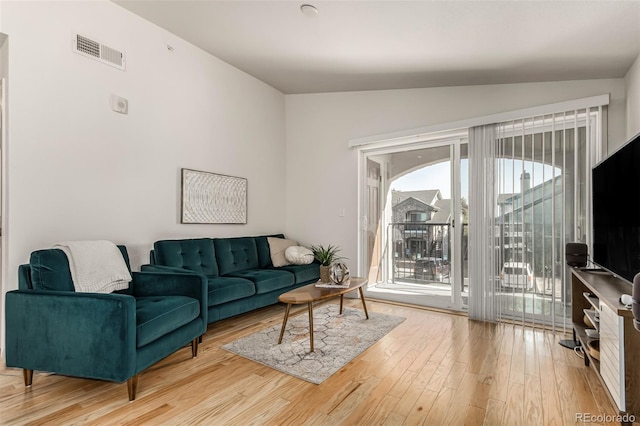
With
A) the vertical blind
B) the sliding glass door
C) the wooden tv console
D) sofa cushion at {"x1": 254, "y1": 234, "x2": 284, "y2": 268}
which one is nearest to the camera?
the wooden tv console

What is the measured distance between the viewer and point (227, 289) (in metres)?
3.11

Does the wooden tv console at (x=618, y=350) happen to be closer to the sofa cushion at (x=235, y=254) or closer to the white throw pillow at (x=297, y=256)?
the white throw pillow at (x=297, y=256)

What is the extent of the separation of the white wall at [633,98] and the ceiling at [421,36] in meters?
0.09

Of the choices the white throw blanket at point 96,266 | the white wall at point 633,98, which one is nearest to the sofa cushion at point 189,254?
the white throw blanket at point 96,266

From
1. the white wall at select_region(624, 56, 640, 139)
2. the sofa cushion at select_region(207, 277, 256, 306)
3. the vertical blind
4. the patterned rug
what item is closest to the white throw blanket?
the sofa cushion at select_region(207, 277, 256, 306)

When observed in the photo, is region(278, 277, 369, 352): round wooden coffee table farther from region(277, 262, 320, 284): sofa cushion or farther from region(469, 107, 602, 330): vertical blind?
region(469, 107, 602, 330): vertical blind

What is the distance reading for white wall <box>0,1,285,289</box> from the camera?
8.32 feet

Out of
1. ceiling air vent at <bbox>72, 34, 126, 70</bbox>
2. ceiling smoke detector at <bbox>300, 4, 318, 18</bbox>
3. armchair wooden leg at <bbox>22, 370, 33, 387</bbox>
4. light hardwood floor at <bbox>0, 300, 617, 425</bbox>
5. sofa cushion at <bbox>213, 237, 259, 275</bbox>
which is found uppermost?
ceiling smoke detector at <bbox>300, 4, 318, 18</bbox>

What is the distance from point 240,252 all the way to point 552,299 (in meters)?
3.21

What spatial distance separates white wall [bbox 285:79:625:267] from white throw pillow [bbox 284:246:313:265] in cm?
48

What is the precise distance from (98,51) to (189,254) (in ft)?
6.46

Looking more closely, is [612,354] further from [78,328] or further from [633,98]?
[78,328]

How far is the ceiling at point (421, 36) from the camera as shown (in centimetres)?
244

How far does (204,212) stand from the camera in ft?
12.8
